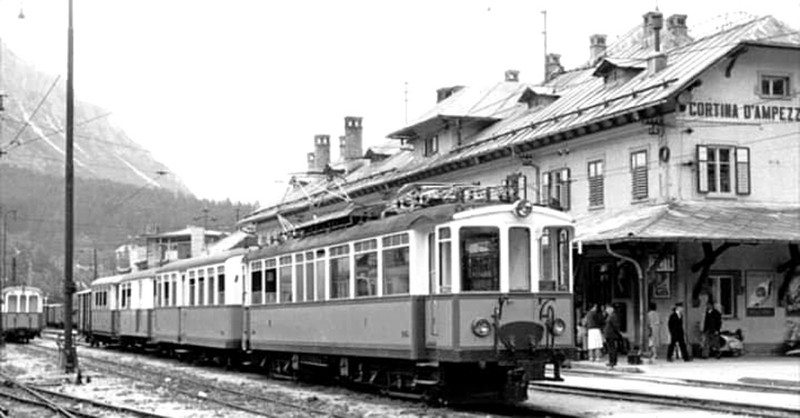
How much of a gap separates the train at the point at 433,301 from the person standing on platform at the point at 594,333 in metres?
7.49

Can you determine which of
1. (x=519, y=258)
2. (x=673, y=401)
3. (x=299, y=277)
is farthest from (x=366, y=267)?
(x=673, y=401)

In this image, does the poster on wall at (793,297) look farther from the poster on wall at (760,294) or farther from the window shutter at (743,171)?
the window shutter at (743,171)

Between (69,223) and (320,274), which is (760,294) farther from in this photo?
(69,223)

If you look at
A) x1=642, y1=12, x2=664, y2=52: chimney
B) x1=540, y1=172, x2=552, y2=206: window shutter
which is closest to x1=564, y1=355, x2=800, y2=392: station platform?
x1=540, y1=172, x2=552, y2=206: window shutter

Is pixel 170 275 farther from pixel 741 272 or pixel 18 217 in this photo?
pixel 18 217

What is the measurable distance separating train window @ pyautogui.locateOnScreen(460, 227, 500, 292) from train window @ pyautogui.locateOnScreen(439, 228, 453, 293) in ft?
0.67

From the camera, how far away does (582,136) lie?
105 ft

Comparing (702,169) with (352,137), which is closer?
(702,169)

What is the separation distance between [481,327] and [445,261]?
3.65 ft

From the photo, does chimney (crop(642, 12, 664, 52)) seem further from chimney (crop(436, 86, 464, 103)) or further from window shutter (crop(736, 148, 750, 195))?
chimney (crop(436, 86, 464, 103))

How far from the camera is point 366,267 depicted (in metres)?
18.4

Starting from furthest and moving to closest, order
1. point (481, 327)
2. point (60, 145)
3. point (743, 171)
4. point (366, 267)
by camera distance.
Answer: point (60, 145) < point (743, 171) < point (366, 267) < point (481, 327)

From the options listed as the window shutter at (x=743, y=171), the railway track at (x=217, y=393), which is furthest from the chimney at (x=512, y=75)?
the railway track at (x=217, y=393)

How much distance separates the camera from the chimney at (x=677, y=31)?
1510 inches
